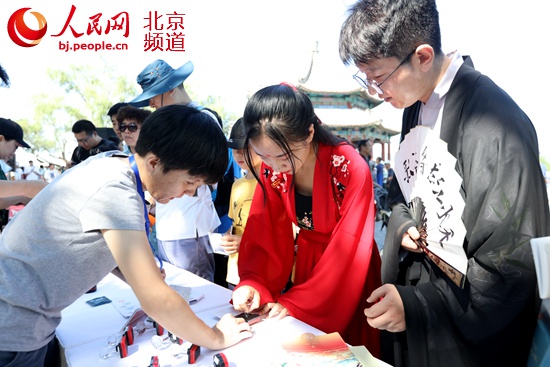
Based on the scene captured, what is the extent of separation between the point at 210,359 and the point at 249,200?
1.16 metres

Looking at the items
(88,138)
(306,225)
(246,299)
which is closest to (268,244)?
(306,225)

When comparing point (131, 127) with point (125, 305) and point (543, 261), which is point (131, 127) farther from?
point (543, 261)

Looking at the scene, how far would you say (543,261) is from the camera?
2.24 ft

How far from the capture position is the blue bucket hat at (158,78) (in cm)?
251

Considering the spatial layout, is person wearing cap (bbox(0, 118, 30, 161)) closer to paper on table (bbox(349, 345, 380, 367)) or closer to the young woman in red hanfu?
the young woman in red hanfu

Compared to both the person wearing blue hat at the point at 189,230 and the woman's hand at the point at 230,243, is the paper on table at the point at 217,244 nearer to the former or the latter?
the woman's hand at the point at 230,243

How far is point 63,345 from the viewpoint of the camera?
1135mm

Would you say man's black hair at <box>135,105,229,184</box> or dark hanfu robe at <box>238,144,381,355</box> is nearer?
man's black hair at <box>135,105,229,184</box>

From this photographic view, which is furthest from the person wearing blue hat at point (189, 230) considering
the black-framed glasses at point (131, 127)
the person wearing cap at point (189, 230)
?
the black-framed glasses at point (131, 127)

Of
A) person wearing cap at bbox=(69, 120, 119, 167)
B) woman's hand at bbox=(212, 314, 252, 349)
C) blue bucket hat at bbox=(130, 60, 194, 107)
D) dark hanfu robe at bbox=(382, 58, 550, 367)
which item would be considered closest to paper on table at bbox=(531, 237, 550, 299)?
dark hanfu robe at bbox=(382, 58, 550, 367)

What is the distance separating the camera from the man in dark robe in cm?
89

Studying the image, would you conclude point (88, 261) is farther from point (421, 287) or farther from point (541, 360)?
point (541, 360)

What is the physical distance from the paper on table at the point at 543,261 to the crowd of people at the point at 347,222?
20 cm

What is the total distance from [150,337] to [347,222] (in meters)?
0.81
